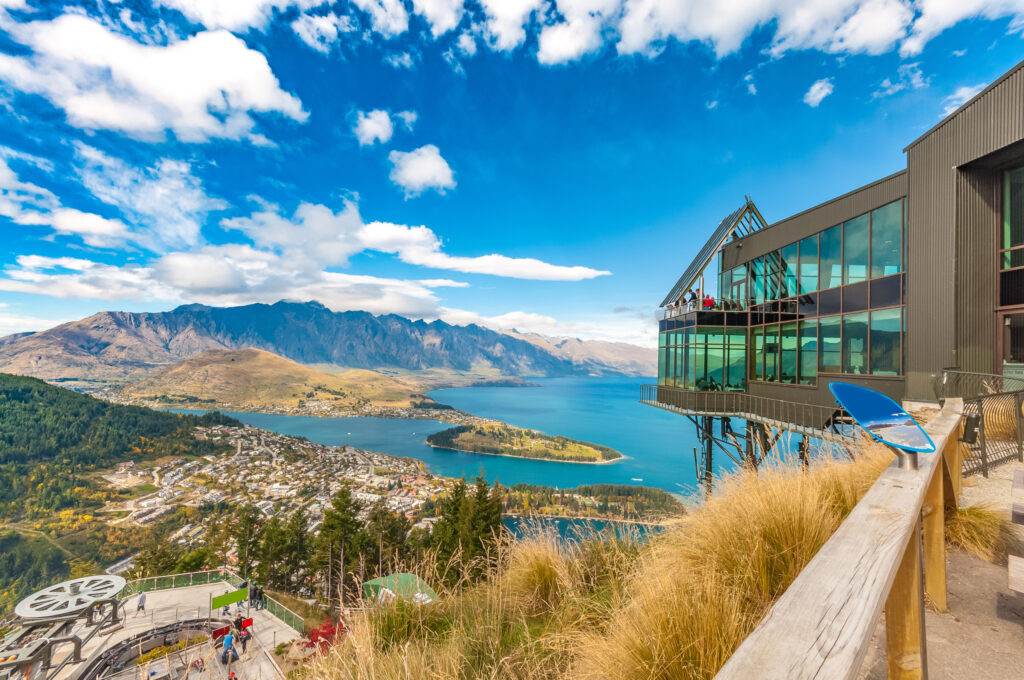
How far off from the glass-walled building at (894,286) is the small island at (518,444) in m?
83.9

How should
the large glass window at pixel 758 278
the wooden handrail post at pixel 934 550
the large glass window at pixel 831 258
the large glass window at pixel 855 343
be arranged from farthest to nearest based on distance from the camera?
the large glass window at pixel 758 278, the large glass window at pixel 831 258, the large glass window at pixel 855 343, the wooden handrail post at pixel 934 550

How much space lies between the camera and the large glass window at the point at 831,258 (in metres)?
11.1

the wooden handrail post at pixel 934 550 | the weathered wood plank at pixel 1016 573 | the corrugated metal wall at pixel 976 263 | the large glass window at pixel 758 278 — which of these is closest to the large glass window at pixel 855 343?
the corrugated metal wall at pixel 976 263

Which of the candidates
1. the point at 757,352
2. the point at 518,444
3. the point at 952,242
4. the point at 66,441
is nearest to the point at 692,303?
the point at 757,352

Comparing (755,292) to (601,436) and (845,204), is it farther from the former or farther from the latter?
(601,436)

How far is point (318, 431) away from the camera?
144 meters

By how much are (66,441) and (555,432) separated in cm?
12900

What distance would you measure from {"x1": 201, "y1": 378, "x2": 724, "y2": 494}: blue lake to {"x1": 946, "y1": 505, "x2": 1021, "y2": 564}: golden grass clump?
119ft

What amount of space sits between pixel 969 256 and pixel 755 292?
6.19 metres

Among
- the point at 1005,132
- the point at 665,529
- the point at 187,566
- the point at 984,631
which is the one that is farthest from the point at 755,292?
the point at 187,566

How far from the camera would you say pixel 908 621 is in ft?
4.38

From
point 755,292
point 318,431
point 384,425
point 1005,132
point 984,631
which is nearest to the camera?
point 984,631

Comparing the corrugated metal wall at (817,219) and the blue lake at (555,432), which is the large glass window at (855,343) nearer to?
the corrugated metal wall at (817,219)

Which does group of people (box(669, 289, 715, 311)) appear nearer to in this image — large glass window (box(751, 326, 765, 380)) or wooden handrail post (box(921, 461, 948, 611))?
large glass window (box(751, 326, 765, 380))
